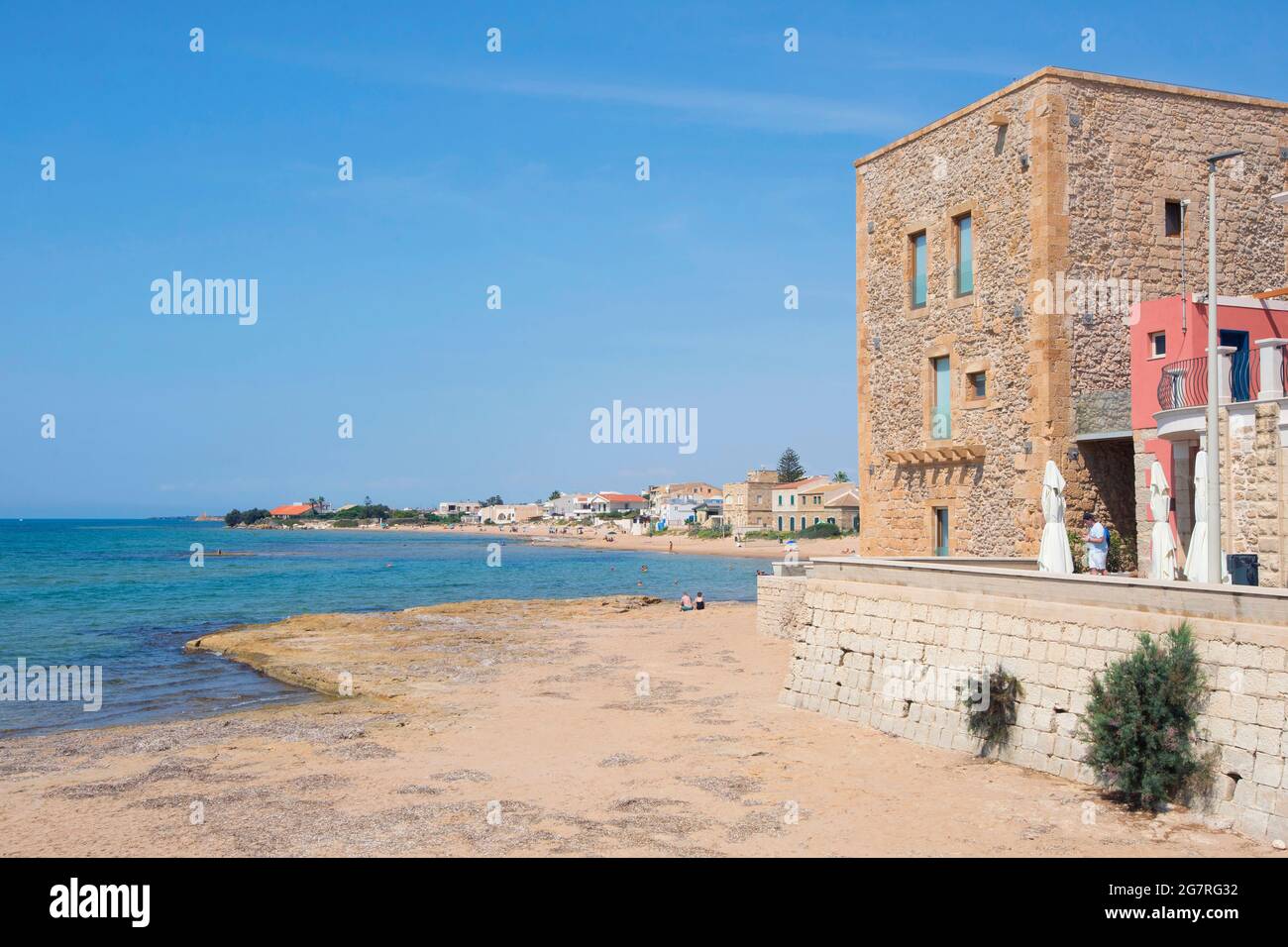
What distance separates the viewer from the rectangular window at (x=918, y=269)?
22.0 meters

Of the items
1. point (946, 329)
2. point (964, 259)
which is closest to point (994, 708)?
point (946, 329)

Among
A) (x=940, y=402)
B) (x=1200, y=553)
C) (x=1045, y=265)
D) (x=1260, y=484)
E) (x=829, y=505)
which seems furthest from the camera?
(x=829, y=505)

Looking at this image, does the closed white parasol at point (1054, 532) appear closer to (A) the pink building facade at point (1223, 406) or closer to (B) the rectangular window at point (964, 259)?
(A) the pink building facade at point (1223, 406)

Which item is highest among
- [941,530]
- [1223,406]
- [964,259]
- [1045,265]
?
[964,259]

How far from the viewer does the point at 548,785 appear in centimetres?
1205

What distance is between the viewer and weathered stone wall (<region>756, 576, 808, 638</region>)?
24.1 meters

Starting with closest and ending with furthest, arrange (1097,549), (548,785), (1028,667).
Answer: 1. (1028,667)
2. (548,785)
3. (1097,549)

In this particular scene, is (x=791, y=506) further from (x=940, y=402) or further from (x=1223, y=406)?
(x=1223, y=406)

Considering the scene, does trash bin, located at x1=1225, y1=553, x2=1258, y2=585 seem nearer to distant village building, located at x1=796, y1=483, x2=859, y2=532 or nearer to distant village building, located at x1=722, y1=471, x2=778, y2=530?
distant village building, located at x1=796, y1=483, x2=859, y2=532

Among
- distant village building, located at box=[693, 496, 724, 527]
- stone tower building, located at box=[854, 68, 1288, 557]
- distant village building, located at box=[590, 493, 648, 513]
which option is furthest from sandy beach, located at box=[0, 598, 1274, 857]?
distant village building, located at box=[590, 493, 648, 513]

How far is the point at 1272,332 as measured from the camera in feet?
57.3

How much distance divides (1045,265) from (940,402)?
3943mm
